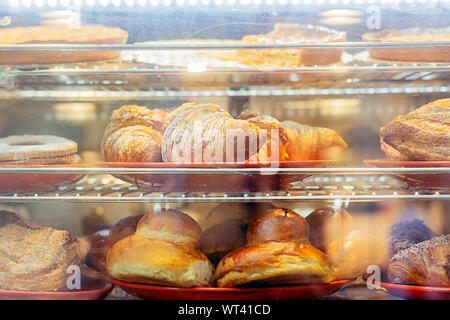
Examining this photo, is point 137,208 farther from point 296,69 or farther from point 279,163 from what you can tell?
point 296,69

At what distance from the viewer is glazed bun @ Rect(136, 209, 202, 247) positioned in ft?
3.74

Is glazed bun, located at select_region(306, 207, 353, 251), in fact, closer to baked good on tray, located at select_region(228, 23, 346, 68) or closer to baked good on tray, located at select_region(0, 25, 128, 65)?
baked good on tray, located at select_region(228, 23, 346, 68)

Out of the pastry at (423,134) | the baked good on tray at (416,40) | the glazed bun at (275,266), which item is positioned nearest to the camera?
the glazed bun at (275,266)

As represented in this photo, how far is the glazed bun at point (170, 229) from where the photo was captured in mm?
1141

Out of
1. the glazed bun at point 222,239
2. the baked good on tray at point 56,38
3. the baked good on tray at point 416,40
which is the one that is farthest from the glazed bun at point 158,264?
the baked good on tray at point 416,40

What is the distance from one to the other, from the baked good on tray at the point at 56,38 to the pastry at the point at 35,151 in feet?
0.92

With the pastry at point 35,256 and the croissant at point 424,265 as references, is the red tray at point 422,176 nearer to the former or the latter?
the croissant at point 424,265

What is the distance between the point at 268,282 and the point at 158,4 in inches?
36.7

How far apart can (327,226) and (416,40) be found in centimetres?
70

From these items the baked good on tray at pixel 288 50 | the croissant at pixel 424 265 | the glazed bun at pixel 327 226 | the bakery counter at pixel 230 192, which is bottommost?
the croissant at pixel 424 265

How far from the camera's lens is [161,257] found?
3.44ft

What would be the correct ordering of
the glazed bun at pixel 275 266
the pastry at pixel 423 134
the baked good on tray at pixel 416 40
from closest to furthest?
the glazed bun at pixel 275 266 → the pastry at pixel 423 134 → the baked good on tray at pixel 416 40

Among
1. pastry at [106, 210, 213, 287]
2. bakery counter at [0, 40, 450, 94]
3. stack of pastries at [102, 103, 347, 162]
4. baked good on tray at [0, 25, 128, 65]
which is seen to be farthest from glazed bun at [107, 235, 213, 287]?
baked good on tray at [0, 25, 128, 65]
